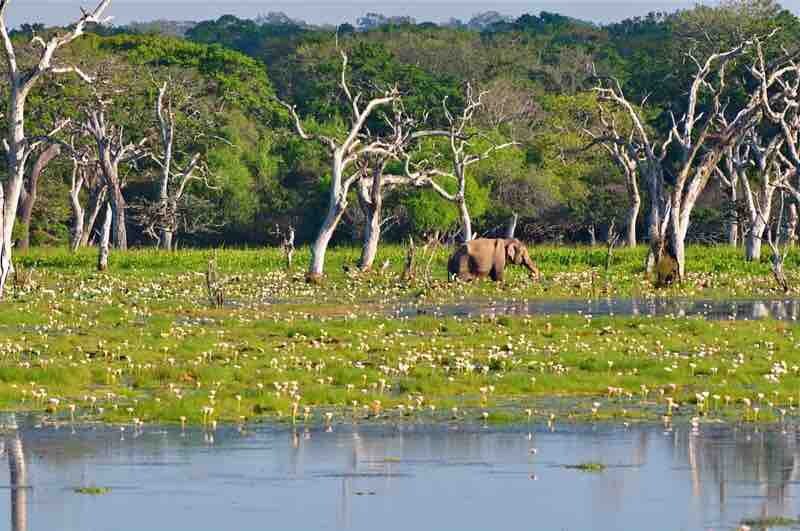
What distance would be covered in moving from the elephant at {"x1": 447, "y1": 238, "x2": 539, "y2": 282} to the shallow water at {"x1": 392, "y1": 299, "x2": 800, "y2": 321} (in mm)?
7776

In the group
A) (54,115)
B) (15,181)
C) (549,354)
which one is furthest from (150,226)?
(549,354)

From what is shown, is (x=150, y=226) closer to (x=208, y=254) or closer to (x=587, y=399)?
(x=208, y=254)

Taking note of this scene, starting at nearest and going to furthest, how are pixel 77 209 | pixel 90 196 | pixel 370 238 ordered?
1. pixel 370 238
2. pixel 77 209
3. pixel 90 196

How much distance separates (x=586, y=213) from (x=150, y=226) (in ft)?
74.9

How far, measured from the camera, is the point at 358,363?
23.2 metres

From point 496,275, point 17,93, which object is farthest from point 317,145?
point 17,93

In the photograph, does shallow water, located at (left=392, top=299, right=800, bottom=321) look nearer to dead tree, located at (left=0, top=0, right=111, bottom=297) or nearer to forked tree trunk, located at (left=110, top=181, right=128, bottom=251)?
dead tree, located at (left=0, top=0, right=111, bottom=297)

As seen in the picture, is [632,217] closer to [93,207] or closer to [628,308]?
[93,207]

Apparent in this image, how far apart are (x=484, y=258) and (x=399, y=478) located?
32.9 metres

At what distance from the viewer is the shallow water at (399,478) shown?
13375mm

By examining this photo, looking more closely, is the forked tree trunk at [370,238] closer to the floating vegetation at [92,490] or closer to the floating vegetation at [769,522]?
the floating vegetation at [92,490]

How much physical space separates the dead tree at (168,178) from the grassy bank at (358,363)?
2843 centimetres

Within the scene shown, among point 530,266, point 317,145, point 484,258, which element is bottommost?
point 530,266

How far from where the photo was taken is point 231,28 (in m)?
166
